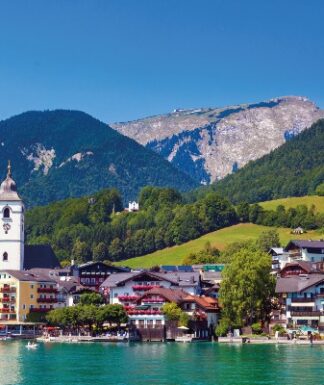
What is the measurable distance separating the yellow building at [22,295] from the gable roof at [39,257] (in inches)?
987

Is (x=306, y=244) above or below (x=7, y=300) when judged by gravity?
above

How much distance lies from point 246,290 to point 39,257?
6602cm

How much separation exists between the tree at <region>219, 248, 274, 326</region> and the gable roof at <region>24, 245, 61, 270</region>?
60124 millimetres

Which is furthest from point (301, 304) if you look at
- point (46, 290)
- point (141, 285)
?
point (46, 290)

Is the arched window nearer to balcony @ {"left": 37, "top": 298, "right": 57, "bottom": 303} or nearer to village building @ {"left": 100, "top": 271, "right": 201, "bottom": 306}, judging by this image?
balcony @ {"left": 37, "top": 298, "right": 57, "bottom": 303}

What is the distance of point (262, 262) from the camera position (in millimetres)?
125625

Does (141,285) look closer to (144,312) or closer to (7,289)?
(144,312)

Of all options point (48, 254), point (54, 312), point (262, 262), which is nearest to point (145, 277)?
point (54, 312)

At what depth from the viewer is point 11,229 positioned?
565 feet

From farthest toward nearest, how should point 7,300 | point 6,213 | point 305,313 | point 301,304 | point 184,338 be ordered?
point 6,213, point 7,300, point 301,304, point 305,313, point 184,338

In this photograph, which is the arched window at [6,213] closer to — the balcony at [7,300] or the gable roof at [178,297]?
the balcony at [7,300]

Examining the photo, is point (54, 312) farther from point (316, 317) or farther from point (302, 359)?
point (302, 359)

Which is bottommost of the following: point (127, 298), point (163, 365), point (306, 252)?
point (163, 365)

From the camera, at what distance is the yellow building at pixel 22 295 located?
147m
